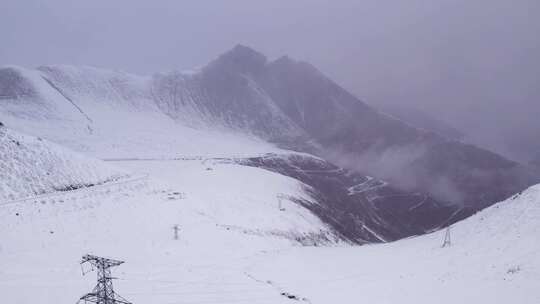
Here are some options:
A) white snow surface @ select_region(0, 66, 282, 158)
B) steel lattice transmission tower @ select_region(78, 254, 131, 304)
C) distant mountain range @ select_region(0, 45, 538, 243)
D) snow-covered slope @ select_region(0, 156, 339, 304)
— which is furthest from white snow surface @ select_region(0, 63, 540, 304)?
white snow surface @ select_region(0, 66, 282, 158)

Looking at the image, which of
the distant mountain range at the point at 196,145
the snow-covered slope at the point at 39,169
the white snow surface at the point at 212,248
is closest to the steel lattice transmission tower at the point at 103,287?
the white snow surface at the point at 212,248

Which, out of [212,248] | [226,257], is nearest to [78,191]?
[212,248]

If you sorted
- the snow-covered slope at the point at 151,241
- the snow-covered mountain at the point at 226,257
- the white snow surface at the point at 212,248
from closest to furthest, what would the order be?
the snow-covered slope at the point at 151,241, the snow-covered mountain at the point at 226,257, the white snow surface at the point at 212,248

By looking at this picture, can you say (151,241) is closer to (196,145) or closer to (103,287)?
(103,287)

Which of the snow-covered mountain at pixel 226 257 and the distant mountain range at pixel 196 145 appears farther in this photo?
the distant mountain range at pixel 196 145

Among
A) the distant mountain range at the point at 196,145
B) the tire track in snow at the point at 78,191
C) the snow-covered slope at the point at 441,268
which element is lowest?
the snow-covered slope at the point at 441,268

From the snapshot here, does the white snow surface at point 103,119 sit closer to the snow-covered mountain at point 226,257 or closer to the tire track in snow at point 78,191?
the tire track in snow at point 78,191

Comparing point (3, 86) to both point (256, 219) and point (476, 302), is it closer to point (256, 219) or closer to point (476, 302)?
point (256, 219)

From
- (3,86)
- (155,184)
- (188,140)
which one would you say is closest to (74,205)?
(155,184)
